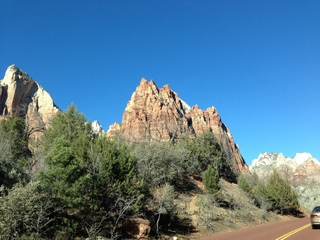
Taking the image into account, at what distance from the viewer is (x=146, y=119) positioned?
100000mm

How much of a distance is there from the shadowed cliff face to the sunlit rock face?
20908 mm

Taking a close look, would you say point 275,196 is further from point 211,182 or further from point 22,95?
point 22,95

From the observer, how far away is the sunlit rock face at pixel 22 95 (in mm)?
82938

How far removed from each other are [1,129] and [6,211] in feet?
69.8

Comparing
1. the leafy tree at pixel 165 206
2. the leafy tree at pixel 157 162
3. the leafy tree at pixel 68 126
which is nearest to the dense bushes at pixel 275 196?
the leafy tree at pixel 157 162

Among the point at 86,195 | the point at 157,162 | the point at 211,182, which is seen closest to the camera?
the point at 86,195

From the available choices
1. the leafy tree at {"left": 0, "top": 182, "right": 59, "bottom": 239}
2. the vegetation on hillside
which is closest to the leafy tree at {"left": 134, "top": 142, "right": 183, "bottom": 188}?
the vegetation on hillside

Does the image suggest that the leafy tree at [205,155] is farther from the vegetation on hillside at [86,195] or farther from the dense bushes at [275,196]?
the vegetation on hillside at [86,195]

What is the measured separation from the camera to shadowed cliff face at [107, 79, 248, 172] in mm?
97000

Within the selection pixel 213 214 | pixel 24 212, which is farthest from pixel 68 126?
pixel 24 212

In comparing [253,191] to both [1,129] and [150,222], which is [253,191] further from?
[1,129]

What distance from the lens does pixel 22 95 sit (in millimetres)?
87625

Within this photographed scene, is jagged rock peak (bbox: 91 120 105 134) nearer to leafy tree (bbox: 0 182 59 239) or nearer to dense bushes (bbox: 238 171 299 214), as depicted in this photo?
leafy tree (bbox: 0 182 59 239)

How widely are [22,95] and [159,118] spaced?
42.9 meters
